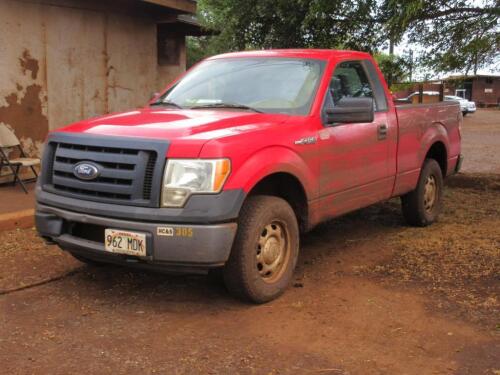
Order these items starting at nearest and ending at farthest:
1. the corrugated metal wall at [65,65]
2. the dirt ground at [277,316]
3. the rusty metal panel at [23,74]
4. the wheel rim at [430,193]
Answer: the dirt ground at [277,316], the wheel rim at [430,193], the rusty metal panel at [23,74], the corrugated metal wall at [65,65]

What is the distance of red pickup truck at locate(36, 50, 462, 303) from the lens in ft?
12.7

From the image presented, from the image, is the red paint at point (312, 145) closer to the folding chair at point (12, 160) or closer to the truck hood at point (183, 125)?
the truck hood at point (183, 125)

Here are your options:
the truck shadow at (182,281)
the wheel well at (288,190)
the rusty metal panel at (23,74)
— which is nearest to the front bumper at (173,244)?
the truck shadow at (182,281)

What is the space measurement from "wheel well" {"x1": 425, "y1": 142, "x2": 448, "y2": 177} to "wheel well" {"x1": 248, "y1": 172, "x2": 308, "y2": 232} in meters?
2.63

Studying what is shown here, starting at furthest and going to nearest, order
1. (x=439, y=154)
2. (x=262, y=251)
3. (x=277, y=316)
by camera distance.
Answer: (x=439, y=154) → (x=262, y=251) → (x=277, y=316)

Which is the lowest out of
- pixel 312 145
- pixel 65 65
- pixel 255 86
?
pixel 312 145

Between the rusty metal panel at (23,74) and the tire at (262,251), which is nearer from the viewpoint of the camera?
the tire at (262,251)

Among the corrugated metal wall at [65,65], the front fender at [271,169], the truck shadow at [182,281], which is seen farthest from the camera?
the corrugated metal wall at [65,65]

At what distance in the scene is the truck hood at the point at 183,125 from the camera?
395 centimetres

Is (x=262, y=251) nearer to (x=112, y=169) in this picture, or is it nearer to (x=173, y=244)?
(x=173, y=244)

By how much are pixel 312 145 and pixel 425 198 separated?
252cm

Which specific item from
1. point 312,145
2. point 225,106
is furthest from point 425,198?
point 225,106

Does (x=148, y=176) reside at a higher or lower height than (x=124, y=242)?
higher

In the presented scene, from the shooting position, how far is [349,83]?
558 centimetres
